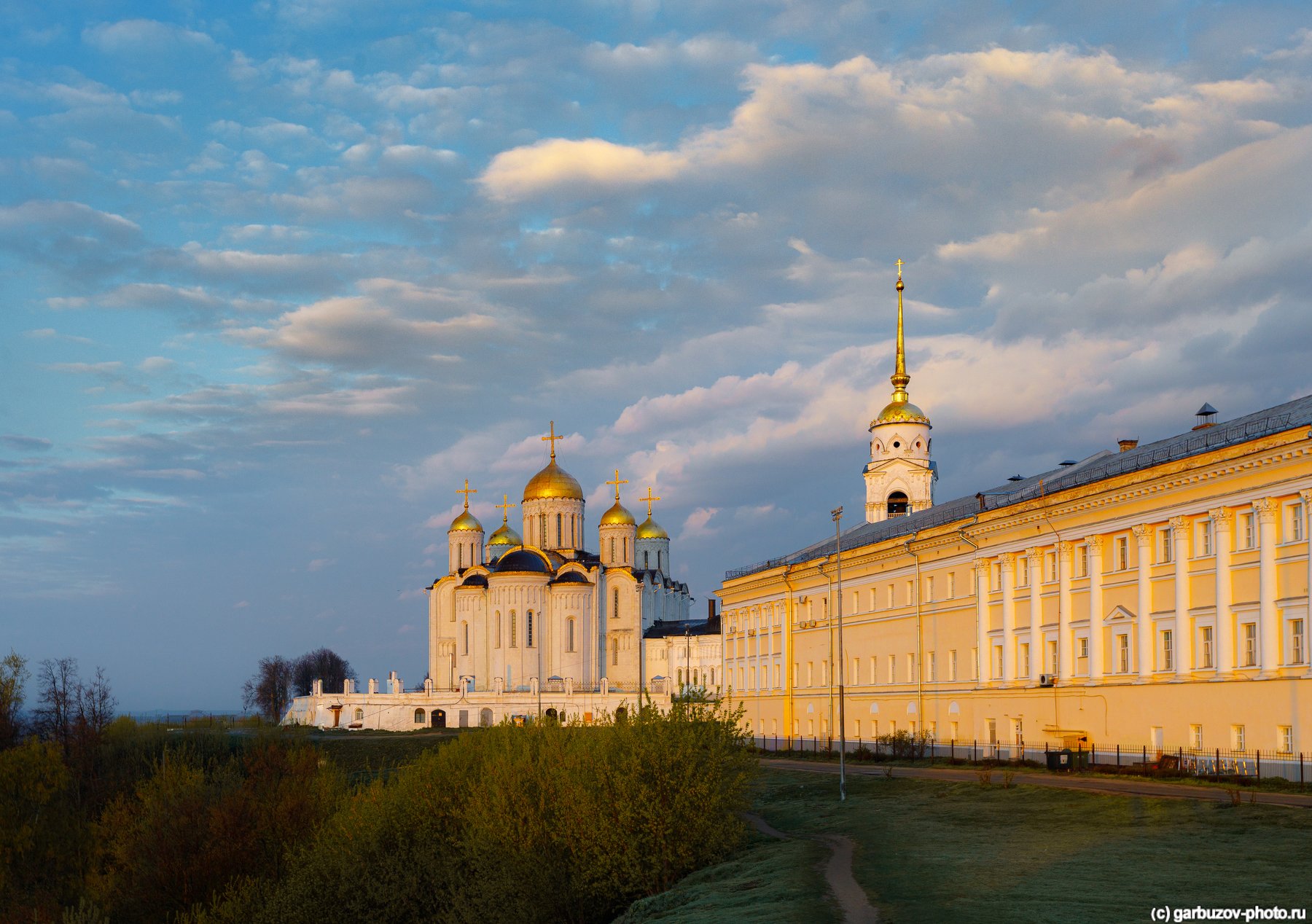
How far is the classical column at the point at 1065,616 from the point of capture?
50.1 metres

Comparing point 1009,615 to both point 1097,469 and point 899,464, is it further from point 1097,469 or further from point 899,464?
point 899,464

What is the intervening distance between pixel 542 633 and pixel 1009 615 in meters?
67.9

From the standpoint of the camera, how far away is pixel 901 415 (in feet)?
303

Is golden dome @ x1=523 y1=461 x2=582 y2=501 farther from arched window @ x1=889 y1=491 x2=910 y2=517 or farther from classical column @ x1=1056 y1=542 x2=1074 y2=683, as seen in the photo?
classical column @ x1=1056 y1=542 x2=1074 y2=683

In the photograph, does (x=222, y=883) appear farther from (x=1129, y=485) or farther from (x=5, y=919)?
(x=1129, y=485)

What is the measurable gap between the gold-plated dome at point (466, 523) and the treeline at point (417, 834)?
7167cm

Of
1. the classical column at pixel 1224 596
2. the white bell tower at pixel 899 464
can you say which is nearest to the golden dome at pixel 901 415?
the white bell tower at pixel 899 464

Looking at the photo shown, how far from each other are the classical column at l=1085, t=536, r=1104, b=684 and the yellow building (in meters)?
0.06

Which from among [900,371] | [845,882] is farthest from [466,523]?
[845,882]

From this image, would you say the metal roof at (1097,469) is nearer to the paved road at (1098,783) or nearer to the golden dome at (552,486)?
the paved road at (1098,783)

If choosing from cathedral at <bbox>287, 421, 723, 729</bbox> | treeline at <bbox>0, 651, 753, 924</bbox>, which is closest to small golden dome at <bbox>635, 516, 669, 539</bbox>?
cathedral at <bbox>287, 421, 723, 729</bbox>

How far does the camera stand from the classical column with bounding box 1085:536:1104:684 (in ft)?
159

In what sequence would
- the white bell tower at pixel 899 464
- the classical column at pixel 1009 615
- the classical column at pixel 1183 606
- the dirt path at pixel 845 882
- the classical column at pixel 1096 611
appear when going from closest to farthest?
the dirt path at pixel 845 882
the classical column at pixel 1183 606
the classical column at pixel 1096 611
the classical column at pixel 1009 615
the white bell tower at pixel 899 464

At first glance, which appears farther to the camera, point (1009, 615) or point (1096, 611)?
point (1009, 615)
